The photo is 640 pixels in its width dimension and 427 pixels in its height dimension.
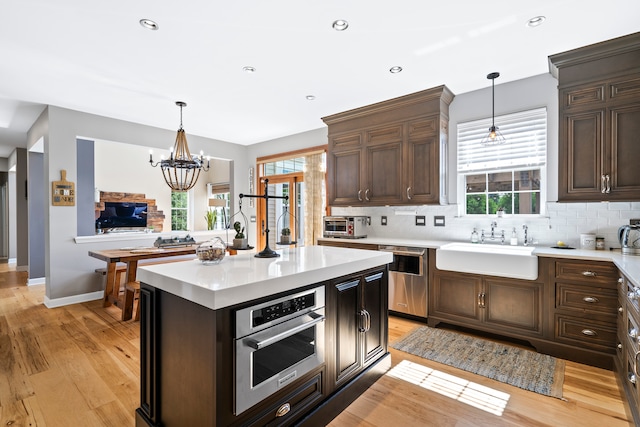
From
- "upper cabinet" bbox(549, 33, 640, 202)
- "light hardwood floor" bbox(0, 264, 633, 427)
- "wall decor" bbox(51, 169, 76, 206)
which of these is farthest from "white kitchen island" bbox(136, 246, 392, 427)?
"wall decor" bbox(51, 169, 76, 206)

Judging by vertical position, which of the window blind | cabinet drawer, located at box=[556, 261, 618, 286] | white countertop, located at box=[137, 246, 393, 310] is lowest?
cabinet drawer, located at box=[556, 261, 618, 286]

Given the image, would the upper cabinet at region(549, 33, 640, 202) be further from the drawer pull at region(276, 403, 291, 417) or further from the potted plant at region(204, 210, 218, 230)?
the potted plant at region(204, 210, 218, 230)

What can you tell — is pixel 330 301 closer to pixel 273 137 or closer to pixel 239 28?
pixel 239 28

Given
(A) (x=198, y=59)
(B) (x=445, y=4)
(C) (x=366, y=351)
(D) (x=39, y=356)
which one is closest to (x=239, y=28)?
(A) (x=198, y=59)

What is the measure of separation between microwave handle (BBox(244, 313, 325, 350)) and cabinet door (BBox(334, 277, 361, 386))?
0.70 ft

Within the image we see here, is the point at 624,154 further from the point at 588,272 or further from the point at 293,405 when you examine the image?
the point at 293,405

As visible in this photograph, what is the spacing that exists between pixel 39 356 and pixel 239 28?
3.27 meters

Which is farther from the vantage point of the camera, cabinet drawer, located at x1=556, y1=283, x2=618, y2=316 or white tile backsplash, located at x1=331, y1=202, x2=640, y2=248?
white tile backsplash, located at x1=331, y1=202, x2=640, y2=248

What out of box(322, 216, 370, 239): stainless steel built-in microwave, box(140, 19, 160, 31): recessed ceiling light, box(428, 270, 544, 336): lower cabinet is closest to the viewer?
box(140, 19, 160, 31): recessed ceiling light

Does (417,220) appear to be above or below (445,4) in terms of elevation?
below

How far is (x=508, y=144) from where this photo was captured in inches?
138

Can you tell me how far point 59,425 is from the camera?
1.88 meters

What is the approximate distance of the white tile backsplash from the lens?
292 cm

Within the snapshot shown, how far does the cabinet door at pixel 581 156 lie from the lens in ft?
8.98
